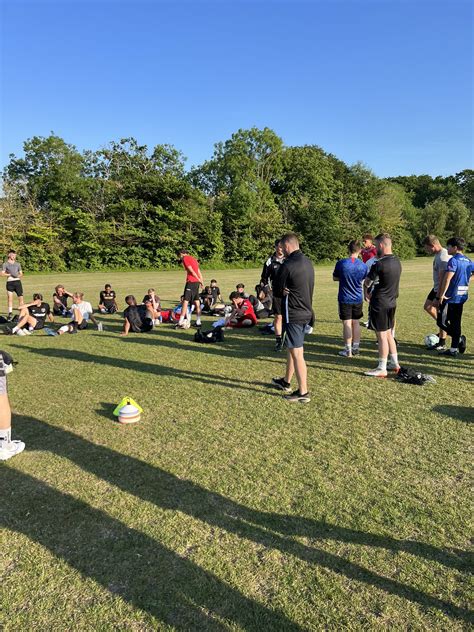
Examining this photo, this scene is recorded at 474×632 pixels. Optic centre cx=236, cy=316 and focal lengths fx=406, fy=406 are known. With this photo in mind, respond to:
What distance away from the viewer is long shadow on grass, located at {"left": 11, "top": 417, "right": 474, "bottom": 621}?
2.58 meters

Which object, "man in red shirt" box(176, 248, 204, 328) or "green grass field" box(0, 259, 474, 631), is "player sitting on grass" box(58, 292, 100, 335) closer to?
"man in red shirt" box(176, 248, 204, 328)

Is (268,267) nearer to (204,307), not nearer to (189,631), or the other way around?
(204,307)

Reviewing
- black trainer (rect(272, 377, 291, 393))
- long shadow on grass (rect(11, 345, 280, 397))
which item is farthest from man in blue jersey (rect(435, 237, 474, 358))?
long shadow on grass (rect(11, 345, 280, 397))

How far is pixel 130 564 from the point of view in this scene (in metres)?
2.71

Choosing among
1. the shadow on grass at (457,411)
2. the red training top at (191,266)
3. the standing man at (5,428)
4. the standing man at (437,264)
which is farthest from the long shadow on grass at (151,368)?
the standing man at (437,264)

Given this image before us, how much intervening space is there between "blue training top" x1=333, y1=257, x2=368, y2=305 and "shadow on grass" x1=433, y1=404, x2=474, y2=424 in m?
2.59

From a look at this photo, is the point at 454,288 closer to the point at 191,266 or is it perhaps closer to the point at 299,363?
the point at 299,363

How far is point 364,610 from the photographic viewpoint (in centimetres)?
234

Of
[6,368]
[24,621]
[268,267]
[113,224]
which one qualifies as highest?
[113,224]

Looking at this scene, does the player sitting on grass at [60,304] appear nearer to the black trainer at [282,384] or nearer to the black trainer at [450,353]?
the black trainer at [282,384]

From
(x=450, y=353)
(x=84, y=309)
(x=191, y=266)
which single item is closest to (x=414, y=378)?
(x=450, y=353)

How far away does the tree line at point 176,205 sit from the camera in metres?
34.6

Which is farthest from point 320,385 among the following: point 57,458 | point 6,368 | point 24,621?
point 24,621

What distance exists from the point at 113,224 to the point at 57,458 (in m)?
34.5
